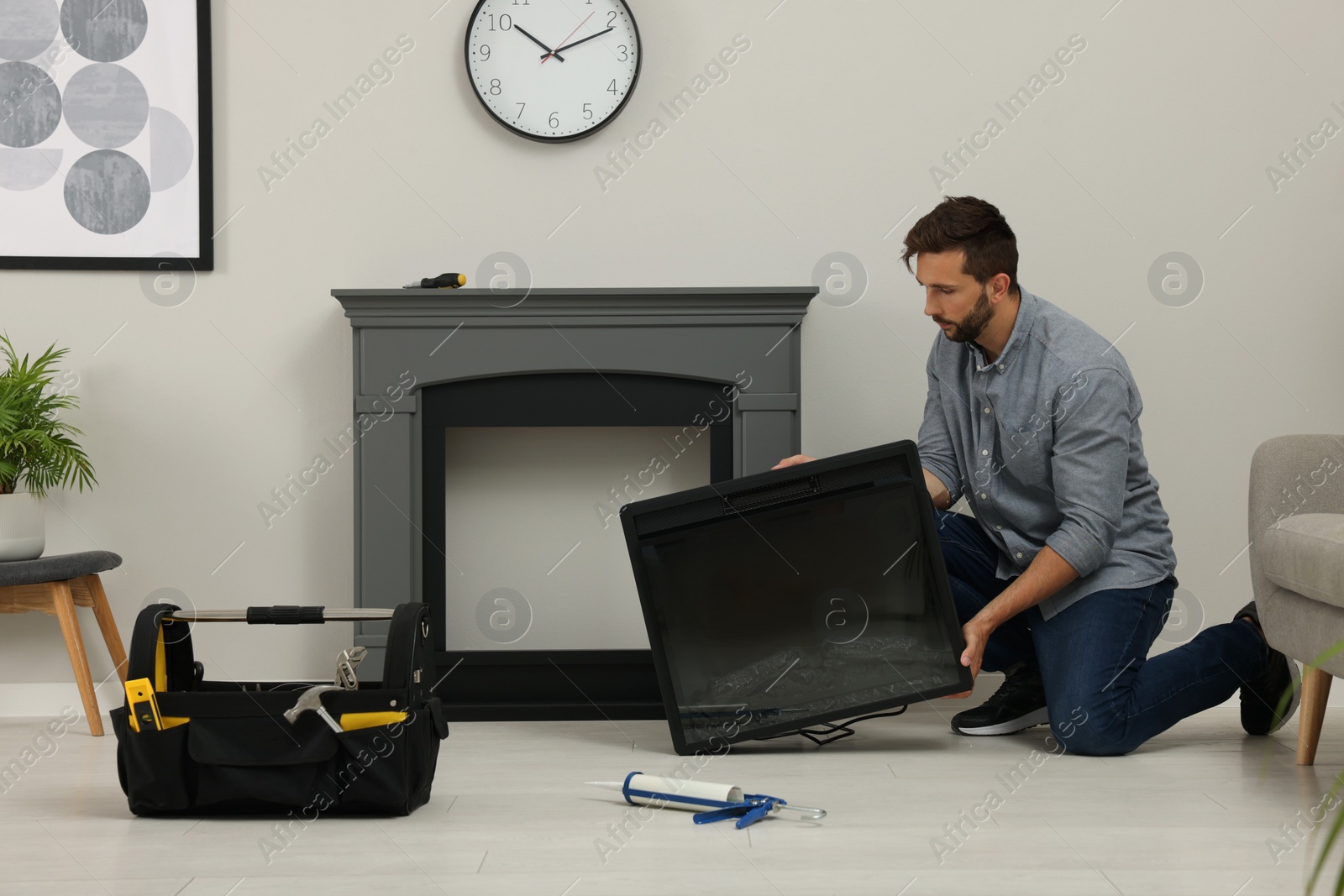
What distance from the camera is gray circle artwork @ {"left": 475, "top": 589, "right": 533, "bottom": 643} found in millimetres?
2451

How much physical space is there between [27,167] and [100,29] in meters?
0.35

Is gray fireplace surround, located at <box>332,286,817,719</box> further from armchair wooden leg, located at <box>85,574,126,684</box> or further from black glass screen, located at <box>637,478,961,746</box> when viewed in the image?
armchair wooden leg, located at <box>85,574,126,684</box>

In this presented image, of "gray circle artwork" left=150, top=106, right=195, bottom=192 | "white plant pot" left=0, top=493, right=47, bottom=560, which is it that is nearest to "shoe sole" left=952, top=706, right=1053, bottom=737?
"white plant pot" left=0, top=493, right=47, bottom=560

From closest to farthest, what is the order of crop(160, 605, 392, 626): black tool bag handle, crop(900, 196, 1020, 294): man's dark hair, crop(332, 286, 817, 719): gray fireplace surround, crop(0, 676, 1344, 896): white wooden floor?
crop(0, 676, 1344, 896): white wooden floor, crop(160, 605, 392, 626): black tool bag handle, crop(900, 196, 1020, 294): man's dark hair, crop(332, 286, 817, 719): gray fireplace surround

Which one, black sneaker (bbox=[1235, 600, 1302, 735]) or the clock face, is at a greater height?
the clock face

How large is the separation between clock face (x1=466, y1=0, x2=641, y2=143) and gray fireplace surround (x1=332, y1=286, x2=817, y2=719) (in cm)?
47

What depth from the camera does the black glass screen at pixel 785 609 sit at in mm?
1825

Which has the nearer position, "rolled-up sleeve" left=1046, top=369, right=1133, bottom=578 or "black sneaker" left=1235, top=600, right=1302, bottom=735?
"rolled-up sleeve" left=1046, top=369, right=1133, bottom=578

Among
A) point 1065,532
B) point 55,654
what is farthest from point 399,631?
point 55,654

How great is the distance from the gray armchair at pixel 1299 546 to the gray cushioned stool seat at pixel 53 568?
2.15 meters

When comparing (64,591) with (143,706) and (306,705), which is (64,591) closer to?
(143,706)

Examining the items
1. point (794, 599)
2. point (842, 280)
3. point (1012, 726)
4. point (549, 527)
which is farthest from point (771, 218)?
point (1012, 726)

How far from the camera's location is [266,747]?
1440mm

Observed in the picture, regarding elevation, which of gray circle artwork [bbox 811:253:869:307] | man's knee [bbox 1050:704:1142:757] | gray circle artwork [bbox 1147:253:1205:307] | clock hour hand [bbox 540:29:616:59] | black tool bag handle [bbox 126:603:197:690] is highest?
clock hour hand [bbox 540:29:616:59]
